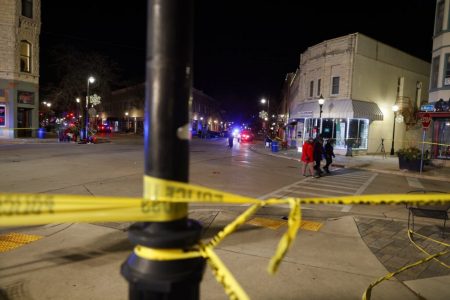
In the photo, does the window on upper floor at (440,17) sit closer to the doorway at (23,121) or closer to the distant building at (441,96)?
the distant building at (441,96)

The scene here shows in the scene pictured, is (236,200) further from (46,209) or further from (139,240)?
(46,209)

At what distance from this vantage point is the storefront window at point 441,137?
69.8 feet

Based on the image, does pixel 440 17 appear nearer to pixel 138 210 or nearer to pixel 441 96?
pixel 441 96

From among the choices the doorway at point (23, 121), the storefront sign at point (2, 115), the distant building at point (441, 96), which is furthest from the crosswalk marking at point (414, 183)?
the doorway at point (23, 121)

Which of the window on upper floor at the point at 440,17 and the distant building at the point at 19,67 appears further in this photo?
the distant building at the point at 19,67

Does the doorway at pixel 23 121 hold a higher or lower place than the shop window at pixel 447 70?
lower

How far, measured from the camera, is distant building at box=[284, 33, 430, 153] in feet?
92.1

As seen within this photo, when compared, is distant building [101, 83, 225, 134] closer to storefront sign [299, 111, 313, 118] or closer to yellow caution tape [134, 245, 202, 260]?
storefront sign [299, 111, 313, 118]

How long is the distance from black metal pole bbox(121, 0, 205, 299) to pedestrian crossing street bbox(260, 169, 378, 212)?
25.8 ft

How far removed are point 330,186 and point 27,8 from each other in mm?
31827

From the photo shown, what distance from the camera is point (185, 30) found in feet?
6.21

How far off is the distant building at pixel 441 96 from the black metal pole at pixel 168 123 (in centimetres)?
2296

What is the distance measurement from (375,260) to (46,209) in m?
5.07

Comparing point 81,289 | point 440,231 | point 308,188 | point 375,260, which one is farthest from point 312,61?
point 81,289
